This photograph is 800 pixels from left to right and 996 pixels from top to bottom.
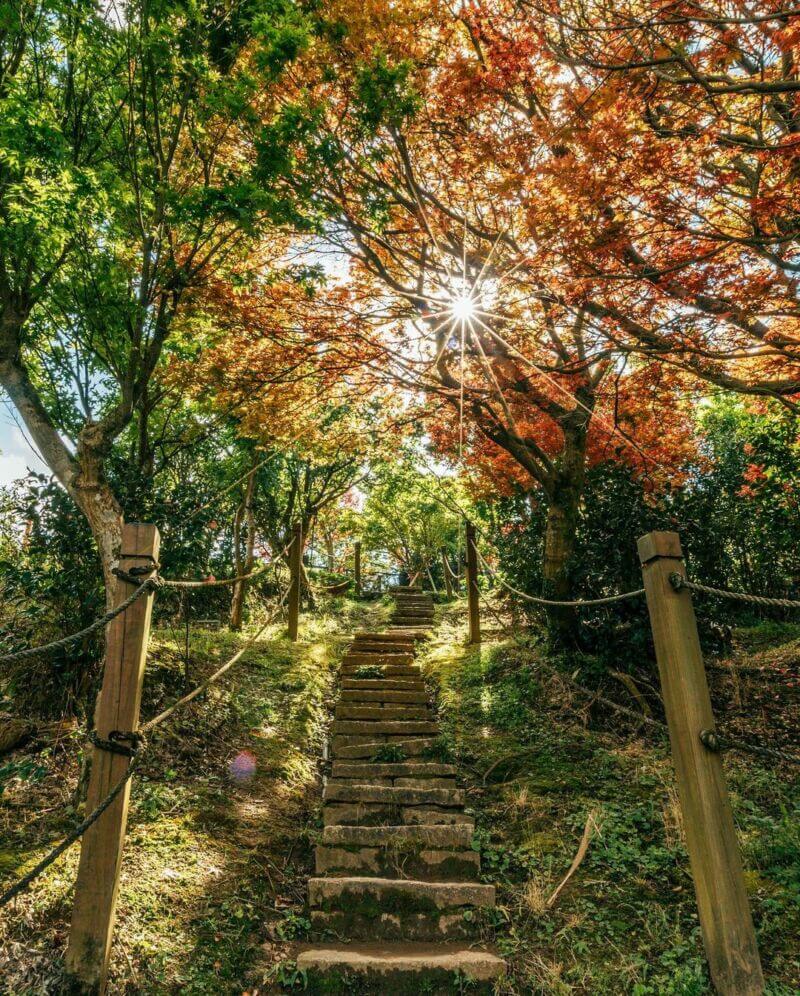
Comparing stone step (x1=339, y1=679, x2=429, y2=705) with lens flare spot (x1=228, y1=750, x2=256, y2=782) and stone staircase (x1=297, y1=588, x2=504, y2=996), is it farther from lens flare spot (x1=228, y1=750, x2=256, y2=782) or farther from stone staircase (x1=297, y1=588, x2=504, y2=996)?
lens flare spot (x1=228, y1=750, x2=256, y2=782)

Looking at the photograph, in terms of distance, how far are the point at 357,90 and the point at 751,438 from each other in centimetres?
629

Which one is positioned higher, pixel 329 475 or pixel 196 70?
pixel 329 475

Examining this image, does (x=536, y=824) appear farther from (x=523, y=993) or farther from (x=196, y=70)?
(x=196, y=70)

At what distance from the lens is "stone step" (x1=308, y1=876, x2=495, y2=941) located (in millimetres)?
3414

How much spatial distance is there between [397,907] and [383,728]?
236 cm

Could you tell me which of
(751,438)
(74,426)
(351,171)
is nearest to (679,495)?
(751,438)

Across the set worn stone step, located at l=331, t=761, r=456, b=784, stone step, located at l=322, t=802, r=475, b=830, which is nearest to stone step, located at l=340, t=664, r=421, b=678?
worn stone step, located at l=331, t=761, r=456, b=784

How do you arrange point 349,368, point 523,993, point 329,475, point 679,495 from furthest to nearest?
point 329,475
point 349,368
point 679,495
point 523,993

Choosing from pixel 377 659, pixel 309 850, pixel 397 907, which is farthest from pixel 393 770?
pixel 377 659

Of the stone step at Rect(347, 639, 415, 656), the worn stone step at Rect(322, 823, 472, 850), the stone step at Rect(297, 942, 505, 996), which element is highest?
the stone step at Rect(347, 639, 415, 656)

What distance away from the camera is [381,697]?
6.60 meters

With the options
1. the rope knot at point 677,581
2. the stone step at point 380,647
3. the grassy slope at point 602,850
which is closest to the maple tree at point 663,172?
the rope knot at point 677,581

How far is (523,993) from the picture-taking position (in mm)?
2949

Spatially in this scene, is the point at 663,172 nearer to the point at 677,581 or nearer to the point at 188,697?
the point at 677,581
